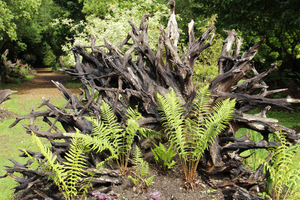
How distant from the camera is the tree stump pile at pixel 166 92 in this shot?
14.5ft

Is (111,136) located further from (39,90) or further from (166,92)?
(39,90)

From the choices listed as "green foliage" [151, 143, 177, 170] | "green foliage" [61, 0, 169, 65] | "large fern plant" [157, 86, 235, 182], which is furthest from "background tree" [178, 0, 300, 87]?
"green foliage" [151, 143, 177, 170]

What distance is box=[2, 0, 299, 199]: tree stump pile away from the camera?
4.43 metres

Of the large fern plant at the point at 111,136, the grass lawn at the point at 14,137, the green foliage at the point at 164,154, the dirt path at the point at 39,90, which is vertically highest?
the large fern plant at the point at 111,136

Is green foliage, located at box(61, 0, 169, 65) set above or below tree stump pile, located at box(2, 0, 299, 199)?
above

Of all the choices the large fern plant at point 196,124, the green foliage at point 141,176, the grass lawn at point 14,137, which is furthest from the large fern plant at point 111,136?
the grass lawn at point 14,137

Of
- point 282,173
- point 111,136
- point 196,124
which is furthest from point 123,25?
point 282,173

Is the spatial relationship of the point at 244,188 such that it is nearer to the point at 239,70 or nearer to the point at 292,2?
the point at 239,70

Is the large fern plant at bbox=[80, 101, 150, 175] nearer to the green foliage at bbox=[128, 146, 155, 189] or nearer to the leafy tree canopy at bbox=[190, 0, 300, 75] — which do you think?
the green foliage at bbox=[128, 146, 155, 189]

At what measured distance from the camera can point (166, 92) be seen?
17.7ft

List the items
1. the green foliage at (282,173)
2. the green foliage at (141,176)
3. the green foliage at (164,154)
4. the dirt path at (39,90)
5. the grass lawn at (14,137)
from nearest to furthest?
the green foliage at (282,173) < the green foliage at (141,176) < the green foliage at (164,154) < the grass lawn at (14,137) < the dirt path at (39,90)

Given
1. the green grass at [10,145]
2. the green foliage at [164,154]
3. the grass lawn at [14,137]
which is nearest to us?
the green foliage at [164,154]

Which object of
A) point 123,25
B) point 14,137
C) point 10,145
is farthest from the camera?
point 123,25

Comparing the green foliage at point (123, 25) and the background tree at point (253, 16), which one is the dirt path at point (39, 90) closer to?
the green foliage at point (123, 25)
